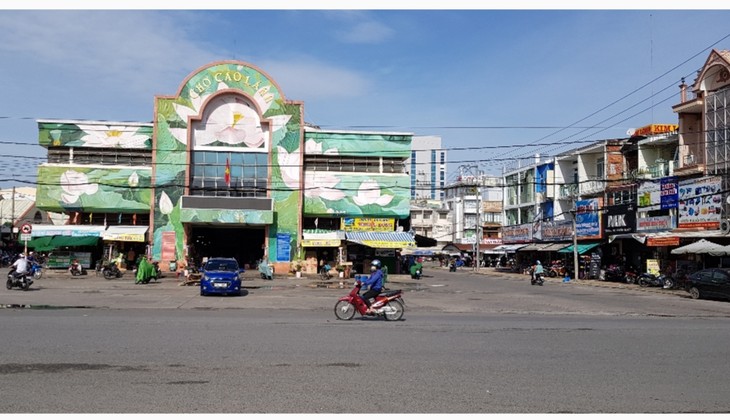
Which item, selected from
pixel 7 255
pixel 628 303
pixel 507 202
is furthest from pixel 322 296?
pixel 507 202

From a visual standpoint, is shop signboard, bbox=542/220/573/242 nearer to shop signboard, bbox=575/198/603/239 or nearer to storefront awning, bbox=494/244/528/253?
shop signboard, bbox=575/198/603/239

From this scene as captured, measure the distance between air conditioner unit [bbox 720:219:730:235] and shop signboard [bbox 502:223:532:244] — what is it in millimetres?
25906

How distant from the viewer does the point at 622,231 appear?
137 feet

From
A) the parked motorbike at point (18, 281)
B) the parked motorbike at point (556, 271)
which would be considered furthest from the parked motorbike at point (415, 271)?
the parked motorbike at point (18, 281)

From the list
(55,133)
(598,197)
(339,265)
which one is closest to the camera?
(339,265)

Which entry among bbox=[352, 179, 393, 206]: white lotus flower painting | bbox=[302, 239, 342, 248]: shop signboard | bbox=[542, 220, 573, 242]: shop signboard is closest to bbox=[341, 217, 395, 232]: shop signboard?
bbox=[352, 179, 393, 206]: white lotus flower painting

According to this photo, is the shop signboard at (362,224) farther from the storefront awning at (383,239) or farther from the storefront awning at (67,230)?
the storefront awning at (67,230)

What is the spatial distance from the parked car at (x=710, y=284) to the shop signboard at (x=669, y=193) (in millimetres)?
9854

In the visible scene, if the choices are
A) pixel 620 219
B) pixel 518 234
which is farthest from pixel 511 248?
pixel 620 219

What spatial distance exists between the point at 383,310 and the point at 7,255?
52.1 m

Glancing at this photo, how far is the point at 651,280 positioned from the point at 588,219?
36.8 ft

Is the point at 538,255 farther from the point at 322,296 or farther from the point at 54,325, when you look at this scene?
the point at 54,325

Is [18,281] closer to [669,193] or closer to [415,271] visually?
[415,271]

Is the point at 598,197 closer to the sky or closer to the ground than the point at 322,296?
closer to the sky
